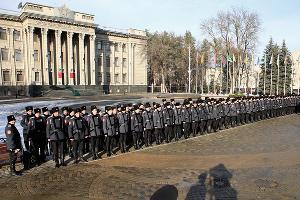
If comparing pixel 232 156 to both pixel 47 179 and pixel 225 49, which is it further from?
pixel 225 49

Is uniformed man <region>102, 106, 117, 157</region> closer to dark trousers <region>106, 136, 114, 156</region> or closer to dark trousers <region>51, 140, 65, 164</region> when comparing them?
dark trousers <region>106, 136, 114, 156</region>

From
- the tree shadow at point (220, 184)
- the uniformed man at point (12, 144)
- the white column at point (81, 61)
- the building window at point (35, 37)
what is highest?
the building window at point (35, 37)

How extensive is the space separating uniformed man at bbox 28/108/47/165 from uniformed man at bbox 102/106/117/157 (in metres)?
2.38

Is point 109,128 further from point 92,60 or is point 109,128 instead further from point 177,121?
point 92,60

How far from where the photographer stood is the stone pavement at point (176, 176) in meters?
8.05

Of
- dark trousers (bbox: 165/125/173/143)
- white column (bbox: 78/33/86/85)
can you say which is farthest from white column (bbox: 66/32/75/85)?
dark trousers (bbox: 165/125/173/143)

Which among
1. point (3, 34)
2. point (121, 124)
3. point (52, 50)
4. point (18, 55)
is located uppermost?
point (3, 34)

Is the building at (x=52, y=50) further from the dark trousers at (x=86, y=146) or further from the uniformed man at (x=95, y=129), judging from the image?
the uniformed man at (x=95, y=129)

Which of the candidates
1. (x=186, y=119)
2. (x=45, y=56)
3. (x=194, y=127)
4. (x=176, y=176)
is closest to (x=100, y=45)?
(x=45, y=56)

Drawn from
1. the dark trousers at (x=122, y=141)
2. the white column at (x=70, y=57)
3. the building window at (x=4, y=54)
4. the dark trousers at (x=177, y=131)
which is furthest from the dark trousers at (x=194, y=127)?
the building window at (x=4, y=54)

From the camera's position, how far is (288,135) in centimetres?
1733

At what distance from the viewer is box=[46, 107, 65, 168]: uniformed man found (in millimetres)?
10898

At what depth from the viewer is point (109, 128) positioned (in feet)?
41.3

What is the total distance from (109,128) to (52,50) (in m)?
55.4
